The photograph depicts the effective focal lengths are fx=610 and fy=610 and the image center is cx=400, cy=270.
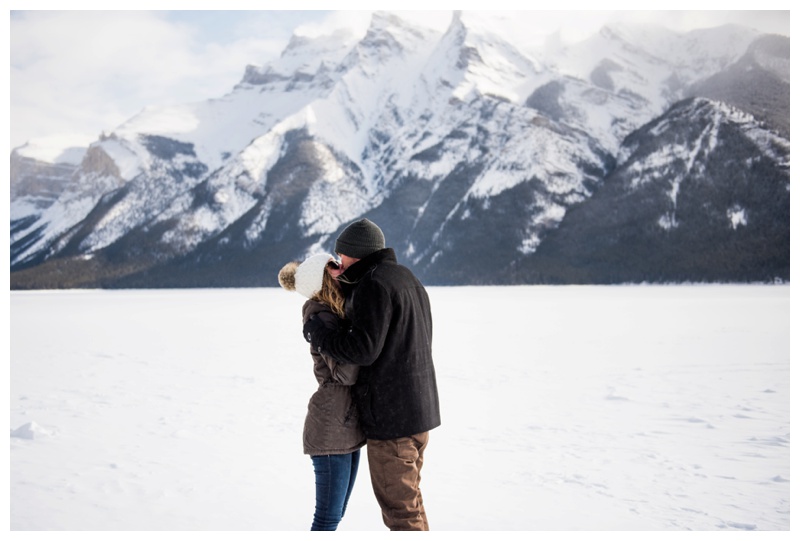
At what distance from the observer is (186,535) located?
514 cm

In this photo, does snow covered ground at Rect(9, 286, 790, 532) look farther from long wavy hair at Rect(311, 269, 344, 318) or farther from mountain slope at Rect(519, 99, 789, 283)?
mountain slope at Rect(519, 99, 789, 283)

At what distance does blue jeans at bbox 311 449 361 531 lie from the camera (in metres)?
4.31

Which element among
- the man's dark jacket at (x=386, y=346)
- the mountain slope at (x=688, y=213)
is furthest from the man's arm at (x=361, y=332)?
the mountain slope at (x=688, y=213)

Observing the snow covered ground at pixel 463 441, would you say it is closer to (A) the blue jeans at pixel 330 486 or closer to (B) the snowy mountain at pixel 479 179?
(A) the blue jeans at pixel 330 486

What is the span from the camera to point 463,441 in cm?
771

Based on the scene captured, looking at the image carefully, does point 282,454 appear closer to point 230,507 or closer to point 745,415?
point 230,507

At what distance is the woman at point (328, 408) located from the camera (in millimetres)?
4156

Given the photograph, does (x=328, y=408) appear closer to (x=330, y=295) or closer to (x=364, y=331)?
(x=364, y=331)

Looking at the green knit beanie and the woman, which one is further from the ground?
the green knit beanie

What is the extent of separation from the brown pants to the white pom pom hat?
1182 mm

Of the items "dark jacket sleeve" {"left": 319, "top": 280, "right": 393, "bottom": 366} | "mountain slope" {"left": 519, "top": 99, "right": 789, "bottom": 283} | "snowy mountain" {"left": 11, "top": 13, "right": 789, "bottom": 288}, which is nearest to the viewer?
"dark jacket sleeve" {"left": 319, "top": 280, "right": 393, "bottom": 366}

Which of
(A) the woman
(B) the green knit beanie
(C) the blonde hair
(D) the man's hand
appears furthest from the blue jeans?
(B) the green knit beanie

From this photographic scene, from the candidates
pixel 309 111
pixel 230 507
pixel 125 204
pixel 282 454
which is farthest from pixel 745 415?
pixel 125 204

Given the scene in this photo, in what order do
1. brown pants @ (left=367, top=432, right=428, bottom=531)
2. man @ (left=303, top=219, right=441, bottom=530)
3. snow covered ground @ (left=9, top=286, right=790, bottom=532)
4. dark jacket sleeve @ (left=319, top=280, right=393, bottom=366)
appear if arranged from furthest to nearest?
snow covered ground @ (left=9, top=286, right=790, bottom=532), brown pants @ (left=367, top=432, right=428, bottom=531), man @ (left=303, top=219, right=441, bottom=530), dark jacket sleeve @ (left=319, top=280, right=393, bottom=366)
